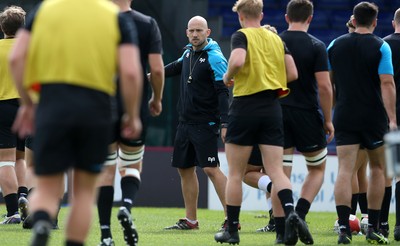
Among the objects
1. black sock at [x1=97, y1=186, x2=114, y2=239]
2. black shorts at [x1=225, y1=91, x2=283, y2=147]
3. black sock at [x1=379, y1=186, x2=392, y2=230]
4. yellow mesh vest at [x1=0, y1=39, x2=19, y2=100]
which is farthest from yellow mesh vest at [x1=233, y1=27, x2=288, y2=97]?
yellow mesh vest at [x1=0, y1=39, x2=19, y2=100]

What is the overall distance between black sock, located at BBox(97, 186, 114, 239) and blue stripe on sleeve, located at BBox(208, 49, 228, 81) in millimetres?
3059

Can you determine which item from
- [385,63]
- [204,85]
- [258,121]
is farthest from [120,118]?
[204,85]

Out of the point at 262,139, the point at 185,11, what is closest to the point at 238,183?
the point at 262,139

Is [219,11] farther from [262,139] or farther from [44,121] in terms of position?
[44,121]

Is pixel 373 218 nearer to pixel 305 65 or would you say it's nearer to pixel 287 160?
pixel 287 160

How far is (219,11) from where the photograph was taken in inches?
736

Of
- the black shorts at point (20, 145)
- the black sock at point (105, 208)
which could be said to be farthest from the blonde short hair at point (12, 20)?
the black sock at point (105, 208)

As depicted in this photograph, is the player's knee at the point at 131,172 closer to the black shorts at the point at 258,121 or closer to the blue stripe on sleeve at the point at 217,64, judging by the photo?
the black shorts at the point at 258,121

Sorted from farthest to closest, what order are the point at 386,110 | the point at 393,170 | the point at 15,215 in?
the point at 15,215 < the point at 386,110 < the point at 393,170

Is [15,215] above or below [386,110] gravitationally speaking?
below

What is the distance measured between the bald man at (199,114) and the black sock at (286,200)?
91.8 inches

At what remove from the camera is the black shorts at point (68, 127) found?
5.01 meters

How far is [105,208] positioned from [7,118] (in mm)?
2936

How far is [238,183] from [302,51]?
126 cm
